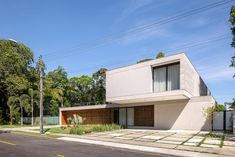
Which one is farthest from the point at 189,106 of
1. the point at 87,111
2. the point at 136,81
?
the point at 87,111

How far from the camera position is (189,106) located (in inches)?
1022

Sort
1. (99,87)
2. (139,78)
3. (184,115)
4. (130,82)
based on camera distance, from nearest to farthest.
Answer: (184,115), (139,78), (130,82), (99,87)

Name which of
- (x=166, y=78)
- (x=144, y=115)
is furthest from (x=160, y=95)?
(x=144, y=115)

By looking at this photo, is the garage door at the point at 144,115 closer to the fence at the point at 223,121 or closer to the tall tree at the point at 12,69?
the fence at the point at 223,121

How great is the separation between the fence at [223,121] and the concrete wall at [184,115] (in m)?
0.71

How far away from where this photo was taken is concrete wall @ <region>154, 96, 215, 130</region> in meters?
24.9

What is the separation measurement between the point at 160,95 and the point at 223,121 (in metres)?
6.07

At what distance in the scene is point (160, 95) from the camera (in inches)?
975

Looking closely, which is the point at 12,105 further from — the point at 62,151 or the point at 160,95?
the point at 62,151

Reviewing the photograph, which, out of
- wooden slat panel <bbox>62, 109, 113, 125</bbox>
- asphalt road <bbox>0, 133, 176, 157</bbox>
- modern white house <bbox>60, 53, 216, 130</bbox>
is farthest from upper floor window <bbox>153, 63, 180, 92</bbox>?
asphalt road <bbox>0, 133, 176, 157</bbox>

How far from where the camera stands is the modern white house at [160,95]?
81.1ft

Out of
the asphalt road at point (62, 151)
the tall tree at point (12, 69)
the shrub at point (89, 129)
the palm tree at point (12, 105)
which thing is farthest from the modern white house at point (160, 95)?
the tall tree at point (12, 69)

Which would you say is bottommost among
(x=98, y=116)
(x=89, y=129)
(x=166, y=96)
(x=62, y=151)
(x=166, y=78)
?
(x=89, y=129)

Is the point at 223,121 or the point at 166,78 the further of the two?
the point at 166,78
